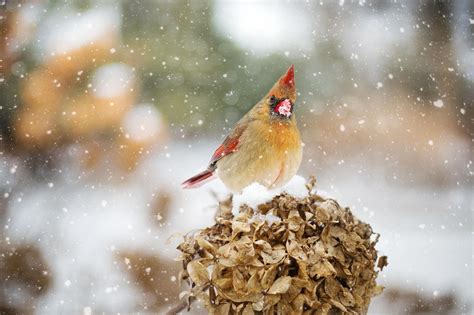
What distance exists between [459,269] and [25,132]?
2.65 ft

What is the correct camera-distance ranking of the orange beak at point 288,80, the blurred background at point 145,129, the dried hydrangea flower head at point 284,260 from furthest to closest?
the blurred background at point 145,129 < the orange beak at point 288,80 < the dried hydrangea flower head at point 284,260

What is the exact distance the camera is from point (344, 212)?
0.53 meters

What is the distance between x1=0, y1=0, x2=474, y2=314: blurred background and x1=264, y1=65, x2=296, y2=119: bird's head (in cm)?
29

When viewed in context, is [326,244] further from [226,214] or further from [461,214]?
[461,214]

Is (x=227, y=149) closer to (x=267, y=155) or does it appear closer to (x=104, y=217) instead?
(x=267, y=155)

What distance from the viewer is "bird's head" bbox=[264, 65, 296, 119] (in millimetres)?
608

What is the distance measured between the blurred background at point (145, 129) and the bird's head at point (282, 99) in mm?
287

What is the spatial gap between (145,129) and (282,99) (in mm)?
399

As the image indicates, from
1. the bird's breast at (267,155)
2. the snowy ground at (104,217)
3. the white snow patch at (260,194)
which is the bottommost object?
the white snow patch at (260,194)

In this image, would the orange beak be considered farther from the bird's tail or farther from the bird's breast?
the bird's tail

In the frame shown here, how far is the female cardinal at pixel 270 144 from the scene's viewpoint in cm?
62

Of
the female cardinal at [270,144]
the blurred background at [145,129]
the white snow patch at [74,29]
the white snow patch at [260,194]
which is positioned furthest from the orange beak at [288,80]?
the white snow patch at [74,29]

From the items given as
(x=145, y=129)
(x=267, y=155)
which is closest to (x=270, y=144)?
(x=267, y=155)

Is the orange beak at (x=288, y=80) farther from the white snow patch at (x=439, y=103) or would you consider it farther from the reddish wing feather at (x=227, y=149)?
the white snow patch at (x=439, y=103)
